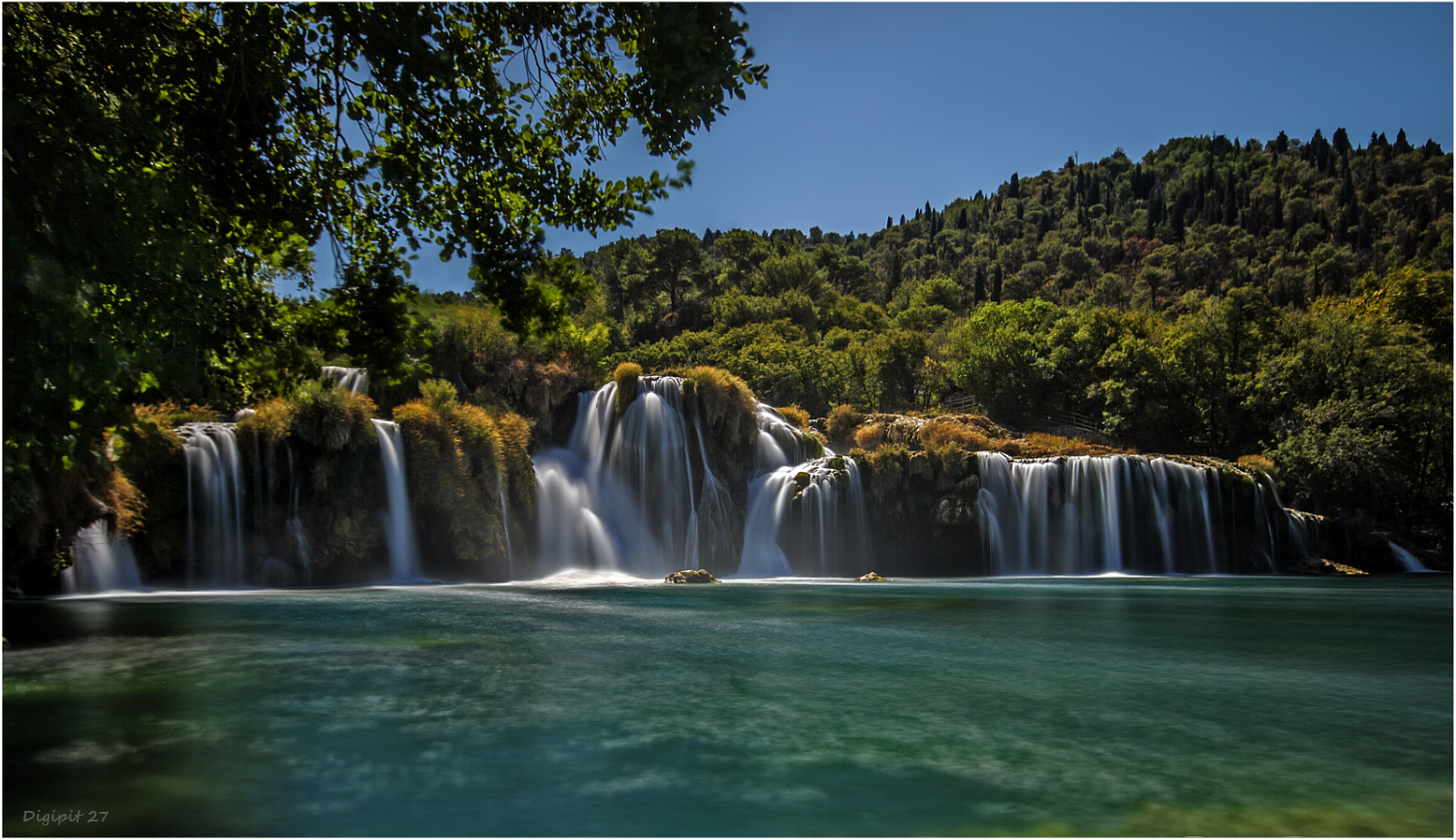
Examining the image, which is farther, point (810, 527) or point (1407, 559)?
point (1407, 559)

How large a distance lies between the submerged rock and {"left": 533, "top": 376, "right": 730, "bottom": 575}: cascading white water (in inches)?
878

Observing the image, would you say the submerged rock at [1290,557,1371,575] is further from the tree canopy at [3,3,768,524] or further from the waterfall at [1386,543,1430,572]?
the tree canopy at [3,3,768,524]

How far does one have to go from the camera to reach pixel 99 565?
17953 millimetres

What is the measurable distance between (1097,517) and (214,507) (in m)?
29.3

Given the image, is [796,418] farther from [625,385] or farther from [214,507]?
[214,507]

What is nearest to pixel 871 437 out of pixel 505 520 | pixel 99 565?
pixel 505 520

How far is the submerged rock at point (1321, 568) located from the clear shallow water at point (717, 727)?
2122cm

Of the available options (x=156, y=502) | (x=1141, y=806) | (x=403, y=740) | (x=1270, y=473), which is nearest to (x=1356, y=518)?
(x=1270, y=473)

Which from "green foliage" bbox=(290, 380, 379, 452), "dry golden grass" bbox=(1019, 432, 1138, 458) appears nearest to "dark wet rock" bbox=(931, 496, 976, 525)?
"dry golden grass" bbox=(1019, 432, 1138, 458)

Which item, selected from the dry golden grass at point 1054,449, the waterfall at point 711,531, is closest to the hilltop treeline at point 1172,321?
the dry golden grass at point 1054,449

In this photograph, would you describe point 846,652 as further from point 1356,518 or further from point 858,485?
point 1356,518

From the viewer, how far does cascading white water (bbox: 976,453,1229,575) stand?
31.1 metres

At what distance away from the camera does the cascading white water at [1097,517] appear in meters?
31.1

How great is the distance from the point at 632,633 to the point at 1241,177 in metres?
165
